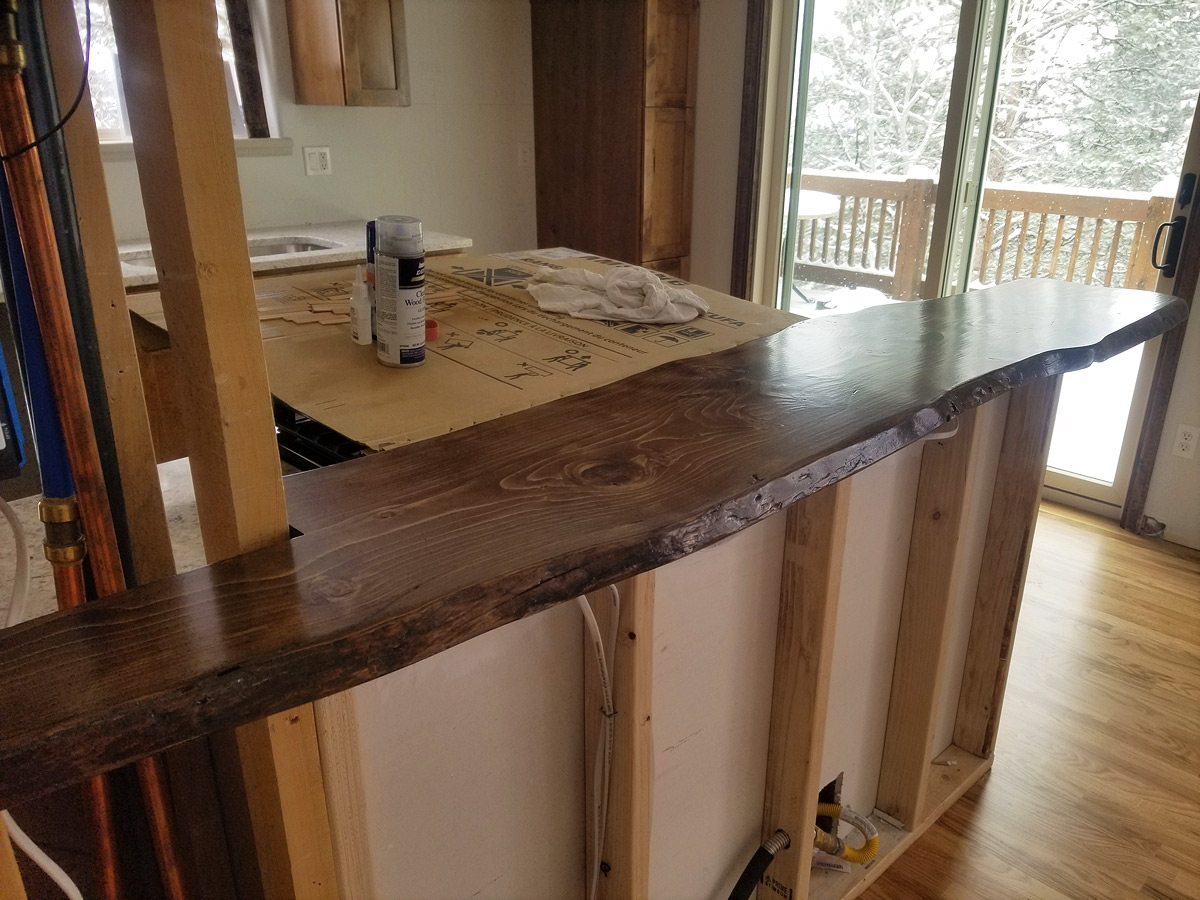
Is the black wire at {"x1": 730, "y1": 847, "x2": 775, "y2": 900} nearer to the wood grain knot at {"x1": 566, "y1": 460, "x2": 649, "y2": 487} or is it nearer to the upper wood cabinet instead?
the wood grain knot at {"x1": 566, "y1": 460, "x2": 649, "y2": 487}

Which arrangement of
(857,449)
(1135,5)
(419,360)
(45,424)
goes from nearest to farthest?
(45,424), (857,449), (419,360), (1135,5)

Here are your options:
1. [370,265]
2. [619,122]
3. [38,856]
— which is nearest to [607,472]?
[38,856]

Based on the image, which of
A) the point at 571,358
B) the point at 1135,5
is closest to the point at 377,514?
the point at 571,358

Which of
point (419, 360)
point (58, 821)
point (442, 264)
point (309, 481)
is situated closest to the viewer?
point (309, 481)

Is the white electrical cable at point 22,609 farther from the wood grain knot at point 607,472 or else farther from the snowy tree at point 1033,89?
the snowy tree at point 1033,89

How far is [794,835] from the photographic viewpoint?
53.3 inches

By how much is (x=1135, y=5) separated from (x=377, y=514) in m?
3.01

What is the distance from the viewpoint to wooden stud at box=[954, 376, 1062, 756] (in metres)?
1.60

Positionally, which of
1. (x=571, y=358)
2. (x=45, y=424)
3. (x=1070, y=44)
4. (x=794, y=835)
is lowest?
(x=794, y=835)

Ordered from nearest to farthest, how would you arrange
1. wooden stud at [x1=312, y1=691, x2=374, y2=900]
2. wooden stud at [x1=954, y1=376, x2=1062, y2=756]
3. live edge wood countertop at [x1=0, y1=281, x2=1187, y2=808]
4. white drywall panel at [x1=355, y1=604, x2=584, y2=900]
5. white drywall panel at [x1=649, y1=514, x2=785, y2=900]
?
live edge wood countertop at [x1=0, y1=281, x2=1187, y2=808], wooden stud at [x1=312, y1=691, x2=374, y2=900], white drywall panel at [x1=355, y1=604, x2=584, y2=900], white drywall panel at [x1=649, y1=514, x2=785, y2=900], wooden stud at [x1=954, y1=376, x2=1062, y2=756]

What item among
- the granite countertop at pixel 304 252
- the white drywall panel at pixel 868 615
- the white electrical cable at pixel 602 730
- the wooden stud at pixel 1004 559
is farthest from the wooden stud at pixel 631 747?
the granite countertop at pixel 304 252

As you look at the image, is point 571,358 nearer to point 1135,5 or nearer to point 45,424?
point 45,424

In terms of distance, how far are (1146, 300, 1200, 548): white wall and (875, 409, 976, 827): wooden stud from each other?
173 cm

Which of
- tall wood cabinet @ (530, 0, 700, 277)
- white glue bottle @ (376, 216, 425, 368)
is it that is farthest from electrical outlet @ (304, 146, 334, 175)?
white glue bottle @ (376, 216, 425, 368)
